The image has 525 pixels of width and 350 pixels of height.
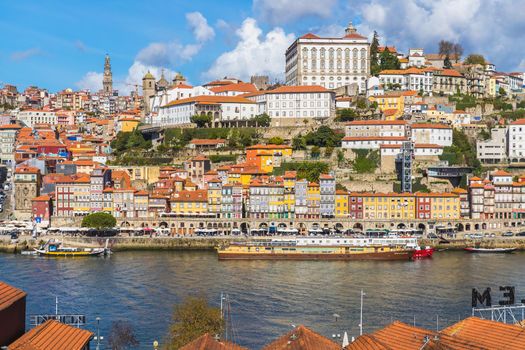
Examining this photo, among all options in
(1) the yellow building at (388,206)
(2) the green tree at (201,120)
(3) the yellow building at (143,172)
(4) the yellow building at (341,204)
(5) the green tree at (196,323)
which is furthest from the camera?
(2) the green tree at (201,120)

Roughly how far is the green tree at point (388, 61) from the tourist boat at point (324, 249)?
1121 inches

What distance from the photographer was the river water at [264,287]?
76.5 ft

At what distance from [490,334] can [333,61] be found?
2137 inches

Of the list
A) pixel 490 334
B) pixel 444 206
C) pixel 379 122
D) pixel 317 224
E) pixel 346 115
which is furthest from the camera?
pixel 346 115

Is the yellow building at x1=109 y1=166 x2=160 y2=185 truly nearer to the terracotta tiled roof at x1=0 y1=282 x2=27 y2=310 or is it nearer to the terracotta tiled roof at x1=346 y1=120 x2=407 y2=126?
the terracotta tiled roof at x1=346 y1=120 x2=407 y2=126

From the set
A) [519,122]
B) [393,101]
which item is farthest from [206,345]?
[393,101]

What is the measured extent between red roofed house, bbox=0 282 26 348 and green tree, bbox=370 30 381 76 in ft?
181

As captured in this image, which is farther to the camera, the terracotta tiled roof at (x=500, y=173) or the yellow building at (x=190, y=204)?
the terracotta tiled roof at (x=500, y=173)

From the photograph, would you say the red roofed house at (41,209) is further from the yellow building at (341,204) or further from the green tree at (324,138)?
the yellow building at (341,204)

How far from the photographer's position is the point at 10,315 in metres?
12.6

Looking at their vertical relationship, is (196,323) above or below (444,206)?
below

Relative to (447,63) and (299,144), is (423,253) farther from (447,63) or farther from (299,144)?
(447,63)

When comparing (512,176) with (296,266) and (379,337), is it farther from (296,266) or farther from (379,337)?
(379,337)

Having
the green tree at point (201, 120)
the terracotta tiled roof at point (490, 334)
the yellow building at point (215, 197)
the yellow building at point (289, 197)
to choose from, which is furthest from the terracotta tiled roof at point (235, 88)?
the terracotta tiled roof at point (490, 334)
